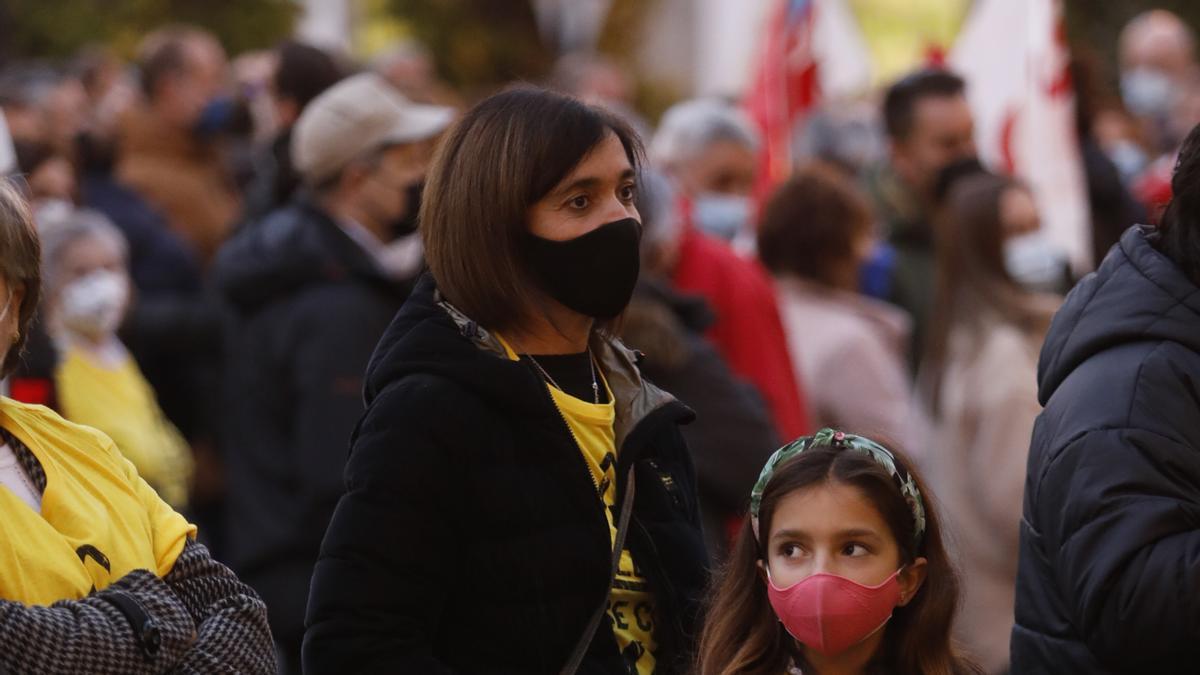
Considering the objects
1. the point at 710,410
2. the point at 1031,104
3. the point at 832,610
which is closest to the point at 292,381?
the point at 710,410

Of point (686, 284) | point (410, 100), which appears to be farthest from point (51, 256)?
point (686, 284)

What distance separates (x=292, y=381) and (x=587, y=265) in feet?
9.02

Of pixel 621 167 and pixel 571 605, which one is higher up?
pixel 621 167

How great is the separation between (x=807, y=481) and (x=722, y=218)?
4.73 meters

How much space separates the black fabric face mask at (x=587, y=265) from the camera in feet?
11.8

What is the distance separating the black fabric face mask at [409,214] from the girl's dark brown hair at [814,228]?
170cm

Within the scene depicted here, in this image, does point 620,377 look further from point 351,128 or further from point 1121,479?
point 351,128

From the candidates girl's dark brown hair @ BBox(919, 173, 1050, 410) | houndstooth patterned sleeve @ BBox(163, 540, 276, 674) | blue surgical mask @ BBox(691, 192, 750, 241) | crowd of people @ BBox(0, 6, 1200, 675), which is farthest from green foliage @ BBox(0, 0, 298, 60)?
houndstooth patterned sleeve @ BBox(163, 540, 276, 674)

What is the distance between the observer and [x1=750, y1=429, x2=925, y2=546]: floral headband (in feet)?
11.9

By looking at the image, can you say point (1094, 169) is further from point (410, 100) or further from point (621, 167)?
Result: point (621, 167)

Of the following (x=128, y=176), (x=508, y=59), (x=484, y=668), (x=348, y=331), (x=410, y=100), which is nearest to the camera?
(x=484, y=668)

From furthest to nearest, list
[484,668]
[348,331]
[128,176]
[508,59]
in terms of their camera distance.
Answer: [508,59] → [128,176] → [348,331] → [484,668]

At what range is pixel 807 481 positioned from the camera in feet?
11.9

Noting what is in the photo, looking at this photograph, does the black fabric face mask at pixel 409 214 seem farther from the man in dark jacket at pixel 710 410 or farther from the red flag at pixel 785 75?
the red flag at pixel 785 75
